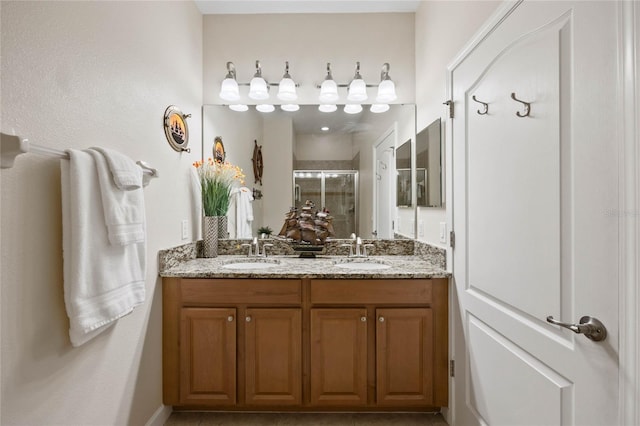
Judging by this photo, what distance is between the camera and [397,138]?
2.46 metres

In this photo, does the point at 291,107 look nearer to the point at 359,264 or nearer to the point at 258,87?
the point at 258,87

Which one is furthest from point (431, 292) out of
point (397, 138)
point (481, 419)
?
point (397, 138)

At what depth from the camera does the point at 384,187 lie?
8.16 feet

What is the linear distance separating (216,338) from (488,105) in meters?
1.83

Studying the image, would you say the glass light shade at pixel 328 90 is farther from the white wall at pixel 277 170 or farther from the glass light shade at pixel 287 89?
the white wall at pixel 277 170

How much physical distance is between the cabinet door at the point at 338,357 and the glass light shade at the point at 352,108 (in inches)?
59.6

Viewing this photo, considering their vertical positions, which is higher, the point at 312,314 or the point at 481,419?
the point at 312,314

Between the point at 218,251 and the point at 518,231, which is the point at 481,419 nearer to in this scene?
the point at 518,231

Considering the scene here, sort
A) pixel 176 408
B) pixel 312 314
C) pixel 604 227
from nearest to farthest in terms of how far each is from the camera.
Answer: pixel 604 227
pixel 312 314
pixel 176 408

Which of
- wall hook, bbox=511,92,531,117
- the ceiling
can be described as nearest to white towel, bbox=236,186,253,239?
the ceiling

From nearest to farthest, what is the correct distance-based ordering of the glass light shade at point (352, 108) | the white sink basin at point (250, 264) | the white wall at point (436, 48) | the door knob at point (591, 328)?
1. the door knob at point (591, 328)
2. the white wall at point (436, 48)
3. the white sink basin at point (250, 264)
4. the glass light shade at point (352, 108)

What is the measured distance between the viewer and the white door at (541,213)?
2.74 ft

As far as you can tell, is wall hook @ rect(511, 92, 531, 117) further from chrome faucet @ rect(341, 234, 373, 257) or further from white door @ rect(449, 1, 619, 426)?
chrome faucet @ rect(341, 234, 373, 257)

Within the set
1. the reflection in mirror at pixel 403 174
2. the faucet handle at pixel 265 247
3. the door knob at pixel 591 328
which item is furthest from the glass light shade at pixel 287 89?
the door knob at pixel 591 328
